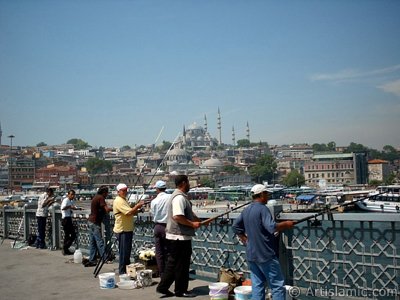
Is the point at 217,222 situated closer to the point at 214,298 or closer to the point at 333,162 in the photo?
the point at 214,298

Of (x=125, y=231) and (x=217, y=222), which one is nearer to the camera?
(x=217, y=222)

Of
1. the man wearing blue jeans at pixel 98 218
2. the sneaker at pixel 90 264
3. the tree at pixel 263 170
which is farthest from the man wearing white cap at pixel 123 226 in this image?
the tree at pixel 263 170

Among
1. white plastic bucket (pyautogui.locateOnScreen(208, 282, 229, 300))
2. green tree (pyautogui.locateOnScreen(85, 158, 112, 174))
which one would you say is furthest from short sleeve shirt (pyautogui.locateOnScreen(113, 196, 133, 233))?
green tree (pyautogui.locateOnScreen(85, 158, 112, 174))

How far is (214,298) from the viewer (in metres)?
4.91

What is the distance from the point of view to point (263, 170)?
135 metres

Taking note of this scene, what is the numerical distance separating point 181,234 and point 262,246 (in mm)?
1233

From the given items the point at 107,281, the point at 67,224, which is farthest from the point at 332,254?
the point at 67,224

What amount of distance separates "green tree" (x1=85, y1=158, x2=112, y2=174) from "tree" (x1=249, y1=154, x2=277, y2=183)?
43790 mm

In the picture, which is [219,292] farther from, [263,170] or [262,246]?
[263,170]

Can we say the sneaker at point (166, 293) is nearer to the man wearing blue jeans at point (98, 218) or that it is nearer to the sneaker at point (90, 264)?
the man wearing blue jeans at point (98, 218)

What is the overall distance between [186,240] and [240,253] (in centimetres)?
78

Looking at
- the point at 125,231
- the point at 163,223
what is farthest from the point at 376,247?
the point at 125,231

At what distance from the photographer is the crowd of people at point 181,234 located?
418 cm

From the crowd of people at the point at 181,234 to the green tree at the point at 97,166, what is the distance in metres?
139
